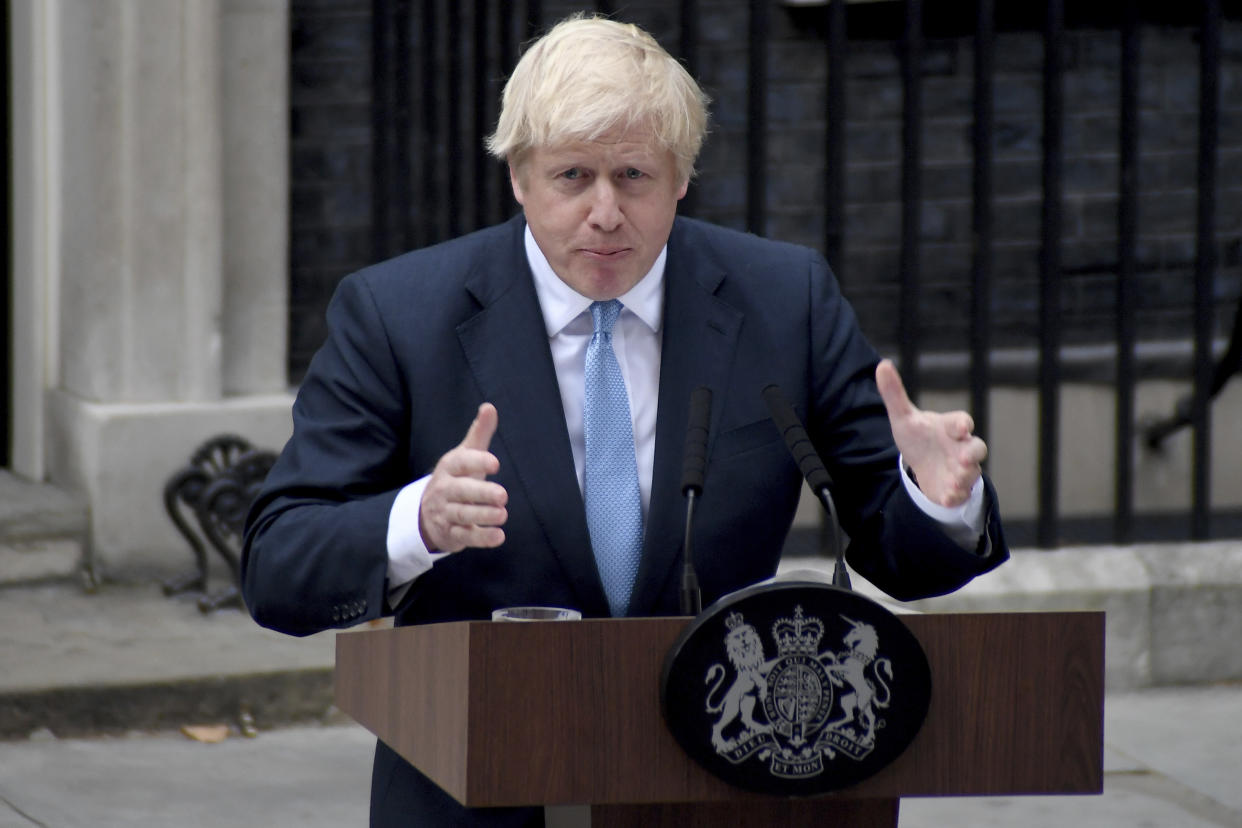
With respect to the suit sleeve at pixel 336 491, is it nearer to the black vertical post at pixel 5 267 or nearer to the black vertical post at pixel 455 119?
the black vertical post at pixel 455 119

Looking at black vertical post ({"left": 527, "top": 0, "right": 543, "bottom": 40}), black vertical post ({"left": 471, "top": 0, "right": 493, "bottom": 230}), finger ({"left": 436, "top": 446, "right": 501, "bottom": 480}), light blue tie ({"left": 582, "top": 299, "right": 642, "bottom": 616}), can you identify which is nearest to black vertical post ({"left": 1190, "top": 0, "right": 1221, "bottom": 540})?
black vertical post ({"left": 527, "top": 0, "right": 543, "bottom": 40})

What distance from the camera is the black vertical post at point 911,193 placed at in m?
5.19

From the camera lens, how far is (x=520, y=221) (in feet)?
7.97

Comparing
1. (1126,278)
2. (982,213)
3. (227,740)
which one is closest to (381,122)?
(982,213)

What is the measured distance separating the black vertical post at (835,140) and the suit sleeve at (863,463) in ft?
9.27

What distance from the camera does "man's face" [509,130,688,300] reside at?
2.13m

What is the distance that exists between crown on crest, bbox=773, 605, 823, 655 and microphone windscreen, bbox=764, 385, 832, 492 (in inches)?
9.1

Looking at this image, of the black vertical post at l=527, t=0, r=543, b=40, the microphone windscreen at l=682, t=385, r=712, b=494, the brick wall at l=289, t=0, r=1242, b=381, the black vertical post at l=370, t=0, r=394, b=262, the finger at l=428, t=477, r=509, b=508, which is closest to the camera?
the finger at l=428, t=477, r=509, b=508

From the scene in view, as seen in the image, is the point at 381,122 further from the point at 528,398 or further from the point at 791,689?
the point at 791,689

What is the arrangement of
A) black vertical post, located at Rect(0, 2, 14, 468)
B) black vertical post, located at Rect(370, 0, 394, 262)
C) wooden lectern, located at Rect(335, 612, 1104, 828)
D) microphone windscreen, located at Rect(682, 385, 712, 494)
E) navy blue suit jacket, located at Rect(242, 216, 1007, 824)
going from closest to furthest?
1. wooden lectern, located at Rect(335, 612, 1104, 828)
2. microphone windscreen, located at Rect(682, 385, 712, 494)
3. navy blue suit jacket, located at Rect(242, 216, 1007, 824)
4. black vertical post, located at Rect(370, 0, 394, 262)
5. black vertical post, located at Rect(0, 2, 14, 468)

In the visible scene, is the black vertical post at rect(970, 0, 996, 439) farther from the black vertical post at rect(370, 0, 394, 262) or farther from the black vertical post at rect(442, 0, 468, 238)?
the black vertical post at rect(370, 0, 394, 262)

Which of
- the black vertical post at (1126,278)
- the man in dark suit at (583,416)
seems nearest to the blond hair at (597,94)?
the man in dark suit at (583,416)

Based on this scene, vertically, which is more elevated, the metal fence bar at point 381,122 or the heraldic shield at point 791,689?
the metal fence bar at point 381,122

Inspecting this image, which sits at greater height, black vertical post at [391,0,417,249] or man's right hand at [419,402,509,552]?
black vertical post at [391,0,417,249]
